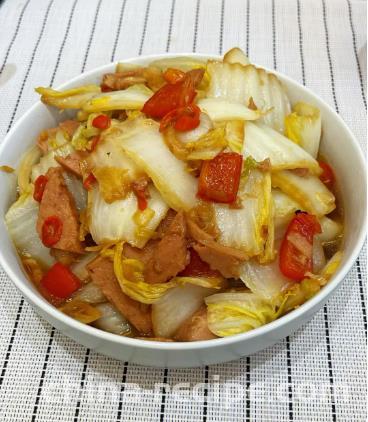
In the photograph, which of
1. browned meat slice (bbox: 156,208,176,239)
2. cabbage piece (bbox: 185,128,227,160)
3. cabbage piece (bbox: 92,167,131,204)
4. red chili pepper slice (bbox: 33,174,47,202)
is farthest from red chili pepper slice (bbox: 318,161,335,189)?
red chili pepper slice (bbox: 33,174,47,202)

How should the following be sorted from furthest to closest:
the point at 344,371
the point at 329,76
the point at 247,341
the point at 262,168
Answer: the point at 329,76 → the point at 344,371 → the point at 262,168 → the point at 247,341

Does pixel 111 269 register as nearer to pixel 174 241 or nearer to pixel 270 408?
pixel 174 241

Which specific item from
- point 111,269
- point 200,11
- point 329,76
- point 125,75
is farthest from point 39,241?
point 200,11

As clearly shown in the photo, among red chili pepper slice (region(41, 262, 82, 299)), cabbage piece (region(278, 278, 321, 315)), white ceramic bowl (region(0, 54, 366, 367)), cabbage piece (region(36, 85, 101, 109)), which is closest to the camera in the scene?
white ceramic bowl (region(0, 54, 366, 367))

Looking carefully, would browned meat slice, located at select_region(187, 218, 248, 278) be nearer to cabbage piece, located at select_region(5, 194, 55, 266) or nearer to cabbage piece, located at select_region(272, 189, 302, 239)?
cabbage piece, located at select_region(272, 189, 302, 239)

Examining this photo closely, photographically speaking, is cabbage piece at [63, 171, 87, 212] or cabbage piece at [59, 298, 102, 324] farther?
cabbage piece at [63, 171, 87, 212]

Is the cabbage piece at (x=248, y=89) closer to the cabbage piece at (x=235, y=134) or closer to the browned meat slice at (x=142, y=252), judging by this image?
the cabbage piece at (x=235, y=134)
